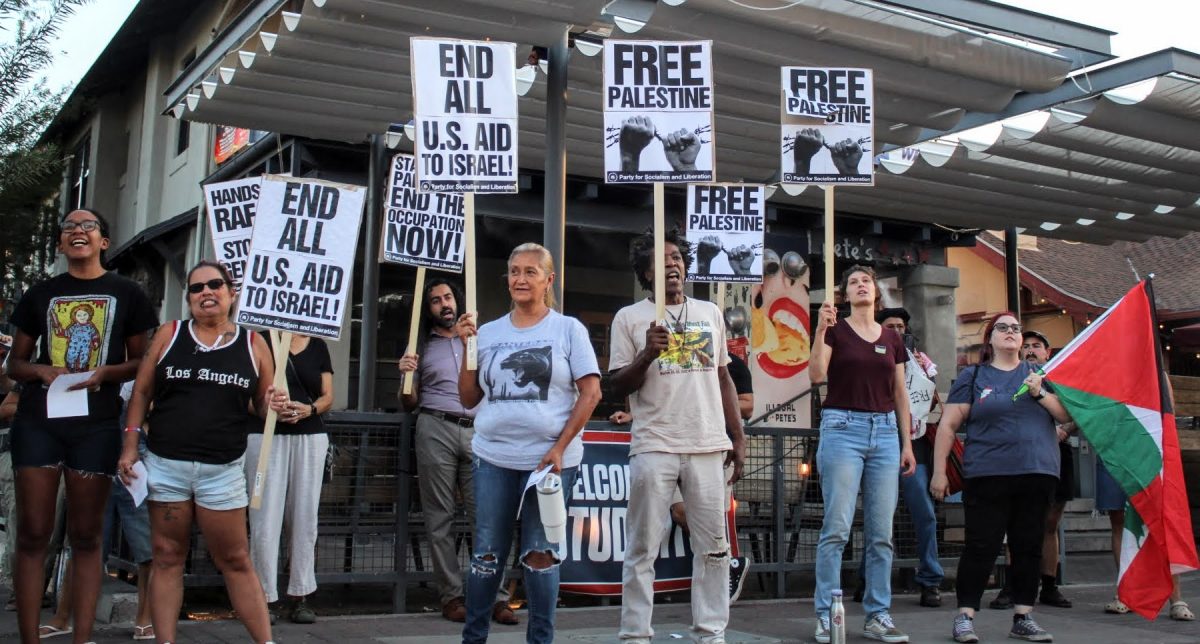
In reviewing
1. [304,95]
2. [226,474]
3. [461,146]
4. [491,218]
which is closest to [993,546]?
[461,146]

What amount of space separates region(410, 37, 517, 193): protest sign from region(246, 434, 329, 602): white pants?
1663 mm

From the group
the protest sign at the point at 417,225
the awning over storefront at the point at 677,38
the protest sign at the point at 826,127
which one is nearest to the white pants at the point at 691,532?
the protest sign at the point at 826,127

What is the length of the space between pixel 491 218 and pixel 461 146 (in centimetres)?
686

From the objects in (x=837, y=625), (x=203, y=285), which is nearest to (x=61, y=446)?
(x=203, y=285)

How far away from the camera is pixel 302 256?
20.7 feet

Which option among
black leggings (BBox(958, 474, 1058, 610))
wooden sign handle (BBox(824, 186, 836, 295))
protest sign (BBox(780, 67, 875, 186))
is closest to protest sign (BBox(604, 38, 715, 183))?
Answer: wooden sign handle (BBox(824, 186, 836, 295))

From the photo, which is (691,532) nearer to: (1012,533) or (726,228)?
(1012,533)

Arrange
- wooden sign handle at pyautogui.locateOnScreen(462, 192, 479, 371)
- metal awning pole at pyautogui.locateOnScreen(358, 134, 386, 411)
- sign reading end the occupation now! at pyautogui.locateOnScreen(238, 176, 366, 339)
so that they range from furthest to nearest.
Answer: metal awning pole at pyautogui.locateOnScreen(358, 134, 386, 411), sign reading end the occupation now! at pyautogui.locateOnScreen(238, 176, 366, 339), wooden sign handle at pyautogui.locateOnScreen(462, 192, 479, 371)

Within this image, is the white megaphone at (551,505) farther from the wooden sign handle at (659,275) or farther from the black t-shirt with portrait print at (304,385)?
the black t-shirt with portrait print at (304,385)

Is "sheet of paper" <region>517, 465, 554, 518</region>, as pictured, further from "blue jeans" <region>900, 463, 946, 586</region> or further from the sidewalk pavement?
"blue jeans" <region>900, 463, 946, 586</region>

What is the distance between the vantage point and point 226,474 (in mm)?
5129

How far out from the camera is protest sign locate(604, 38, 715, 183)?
21.3ft

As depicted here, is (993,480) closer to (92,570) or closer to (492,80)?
(492,80)

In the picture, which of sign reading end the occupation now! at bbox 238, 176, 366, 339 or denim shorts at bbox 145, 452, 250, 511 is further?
sign reading end the occupation now! at bbox 238, 176, 366, 339
